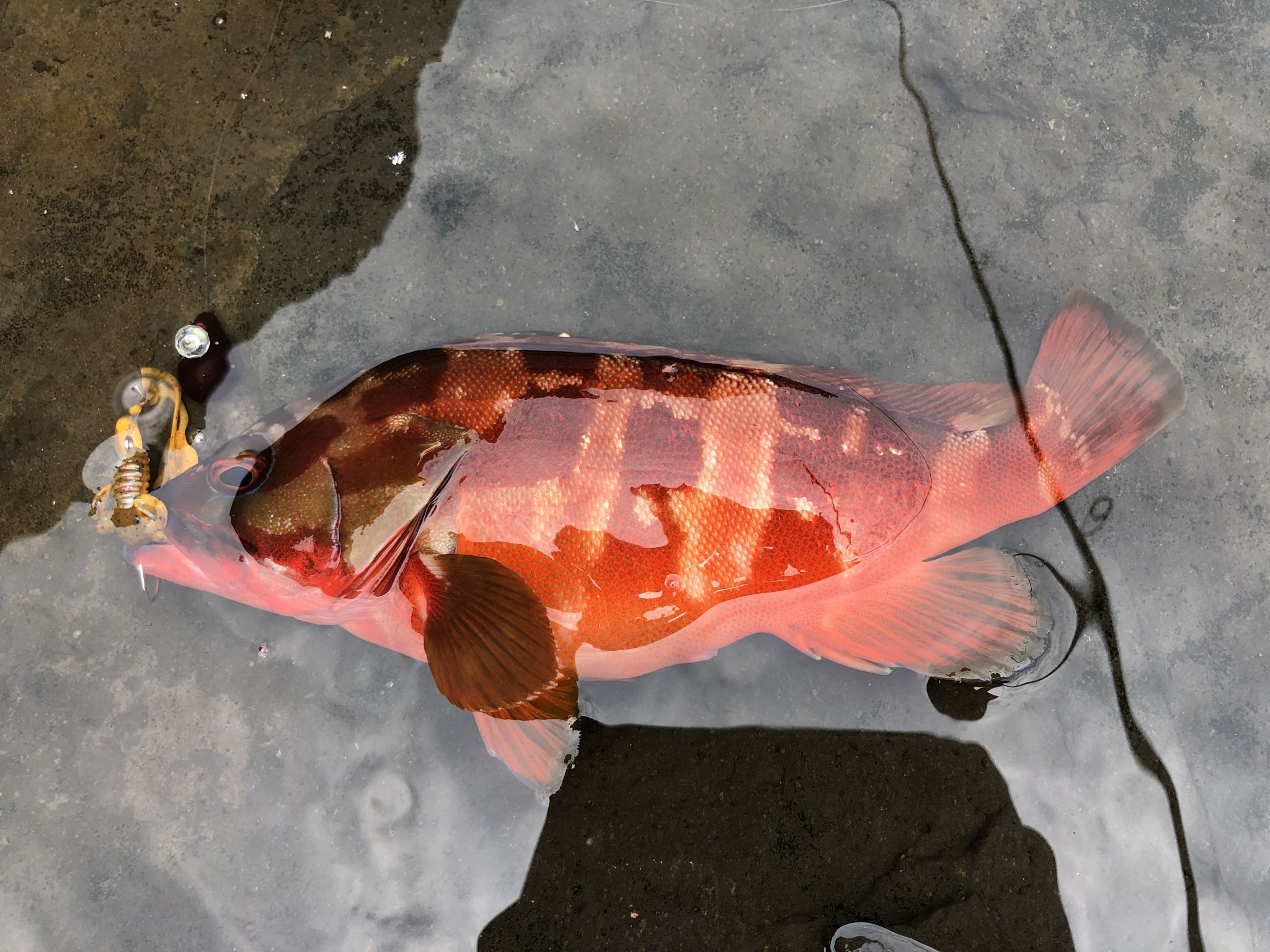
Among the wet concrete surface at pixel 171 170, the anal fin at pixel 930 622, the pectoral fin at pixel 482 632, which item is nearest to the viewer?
the pectoral fin at pixel 482 632

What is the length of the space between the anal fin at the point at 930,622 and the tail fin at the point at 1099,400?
0.40 meters

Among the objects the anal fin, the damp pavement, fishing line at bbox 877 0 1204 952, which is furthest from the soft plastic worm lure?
fishing line at bbox 877 0 1204 952

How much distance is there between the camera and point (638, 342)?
286 cm

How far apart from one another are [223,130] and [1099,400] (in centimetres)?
321

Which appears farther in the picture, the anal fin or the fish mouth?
the anal fin

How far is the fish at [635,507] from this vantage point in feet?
8.00

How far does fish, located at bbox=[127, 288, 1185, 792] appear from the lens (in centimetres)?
244

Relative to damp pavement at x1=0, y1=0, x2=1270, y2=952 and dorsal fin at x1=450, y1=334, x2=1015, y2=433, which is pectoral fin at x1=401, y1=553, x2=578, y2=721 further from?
dorsal fin at x1=450, y1=334, x2=1015, y2=433

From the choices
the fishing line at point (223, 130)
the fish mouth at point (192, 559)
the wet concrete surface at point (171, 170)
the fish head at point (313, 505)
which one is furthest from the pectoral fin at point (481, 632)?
the fishing line at point (223, 130)

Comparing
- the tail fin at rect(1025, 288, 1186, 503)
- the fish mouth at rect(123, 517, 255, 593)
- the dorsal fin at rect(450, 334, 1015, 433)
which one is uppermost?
the tail fin at rect(1025, 288, 1186, 503)

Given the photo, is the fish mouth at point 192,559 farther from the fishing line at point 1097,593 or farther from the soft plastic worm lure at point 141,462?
the fishing line at point 1097,593

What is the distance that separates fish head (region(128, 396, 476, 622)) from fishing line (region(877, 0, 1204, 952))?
6.37ft

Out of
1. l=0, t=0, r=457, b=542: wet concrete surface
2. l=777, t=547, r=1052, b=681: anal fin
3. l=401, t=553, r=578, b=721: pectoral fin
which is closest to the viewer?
l=401, t=553, r=578, b=721: pectoral fin

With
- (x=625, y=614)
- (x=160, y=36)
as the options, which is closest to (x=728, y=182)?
(x=625, y=614)
